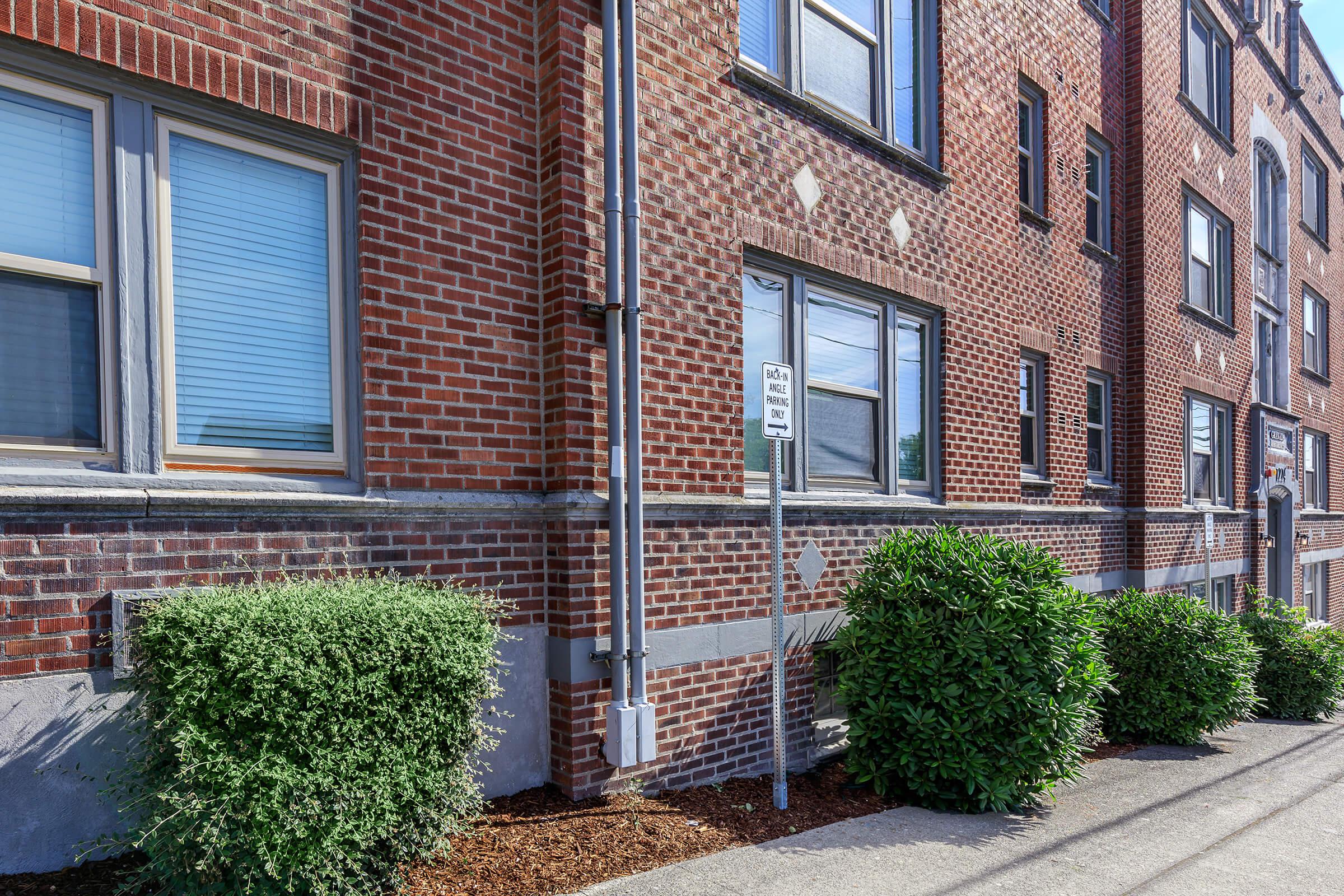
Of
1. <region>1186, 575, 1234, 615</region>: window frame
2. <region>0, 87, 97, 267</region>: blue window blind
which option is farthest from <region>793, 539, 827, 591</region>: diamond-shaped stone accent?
<region>1186, 575, 1234, 615</region>: window frame

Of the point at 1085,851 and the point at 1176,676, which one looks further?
the point at 1176,676

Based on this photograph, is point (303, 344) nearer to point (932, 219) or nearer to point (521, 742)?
point (521, 742)

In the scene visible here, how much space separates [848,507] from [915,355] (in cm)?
203

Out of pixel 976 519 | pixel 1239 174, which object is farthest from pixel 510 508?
pixel 1239 174

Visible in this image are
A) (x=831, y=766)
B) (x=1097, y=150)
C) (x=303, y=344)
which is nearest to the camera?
(x=303, y=344)

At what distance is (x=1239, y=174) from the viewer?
16.0 m

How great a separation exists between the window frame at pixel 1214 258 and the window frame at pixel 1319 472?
6.37 metres

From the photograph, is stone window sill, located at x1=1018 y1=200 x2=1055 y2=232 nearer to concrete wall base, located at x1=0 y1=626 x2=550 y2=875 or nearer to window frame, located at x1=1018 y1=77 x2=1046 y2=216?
window frame, located at x1=1018 y1=77 x2=1046 y2=216

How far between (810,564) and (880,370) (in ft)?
7.12

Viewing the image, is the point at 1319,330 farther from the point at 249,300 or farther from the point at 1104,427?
the point at 249,300

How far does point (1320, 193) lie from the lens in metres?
21.6

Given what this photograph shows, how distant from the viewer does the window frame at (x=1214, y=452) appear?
13664mm

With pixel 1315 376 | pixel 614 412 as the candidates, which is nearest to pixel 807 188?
pixel 614 412

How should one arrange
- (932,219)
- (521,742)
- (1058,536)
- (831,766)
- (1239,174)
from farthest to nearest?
(1239,174), (1058,536), (932,219), (831,766), (521,742)
